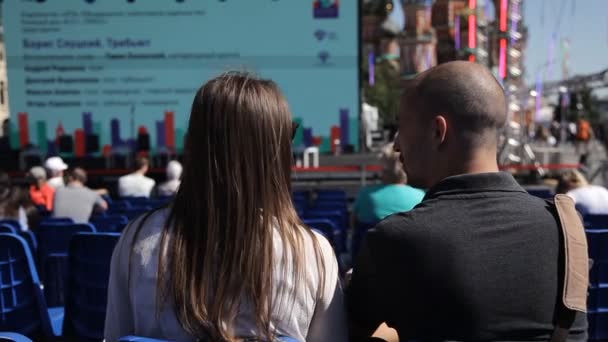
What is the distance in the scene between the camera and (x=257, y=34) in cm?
1266

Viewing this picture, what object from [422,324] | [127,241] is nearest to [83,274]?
[127,241]

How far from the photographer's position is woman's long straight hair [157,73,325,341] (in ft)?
4.44

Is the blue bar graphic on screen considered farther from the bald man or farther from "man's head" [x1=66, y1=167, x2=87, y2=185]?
the bald man

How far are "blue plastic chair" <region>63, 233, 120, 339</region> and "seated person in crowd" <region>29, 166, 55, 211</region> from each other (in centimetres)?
433

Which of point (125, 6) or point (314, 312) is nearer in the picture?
point (314, 312)

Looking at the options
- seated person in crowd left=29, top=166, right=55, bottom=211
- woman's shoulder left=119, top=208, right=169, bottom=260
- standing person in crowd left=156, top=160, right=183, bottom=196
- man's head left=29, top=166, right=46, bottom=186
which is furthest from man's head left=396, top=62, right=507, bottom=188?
man's head left=29, top=166, right=46, bottom=186

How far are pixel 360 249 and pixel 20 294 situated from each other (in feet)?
6.23

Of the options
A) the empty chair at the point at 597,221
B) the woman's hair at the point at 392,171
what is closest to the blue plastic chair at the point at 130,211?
the woman's hair at the point at 392,171

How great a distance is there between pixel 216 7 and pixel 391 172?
9730mm

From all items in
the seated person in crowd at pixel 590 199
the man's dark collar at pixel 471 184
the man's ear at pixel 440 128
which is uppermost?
the man's ear at pixel 440 128

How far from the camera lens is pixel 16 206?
4.77 metres

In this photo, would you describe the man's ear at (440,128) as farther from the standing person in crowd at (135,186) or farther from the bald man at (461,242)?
the standing person in crowd at (135,186)

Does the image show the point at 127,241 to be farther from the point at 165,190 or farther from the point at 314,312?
the point at 165,190

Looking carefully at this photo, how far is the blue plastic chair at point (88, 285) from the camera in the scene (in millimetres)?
2531
